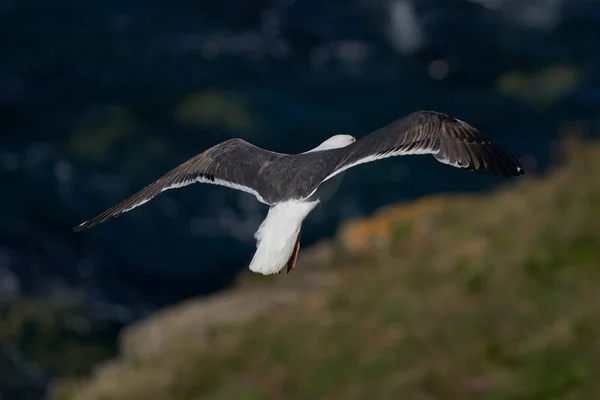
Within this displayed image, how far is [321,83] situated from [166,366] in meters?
9.69

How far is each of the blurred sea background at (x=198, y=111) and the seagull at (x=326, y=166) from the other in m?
9.08

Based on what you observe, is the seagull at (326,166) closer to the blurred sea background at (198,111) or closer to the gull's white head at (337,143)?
the gull's white head at (337,143)

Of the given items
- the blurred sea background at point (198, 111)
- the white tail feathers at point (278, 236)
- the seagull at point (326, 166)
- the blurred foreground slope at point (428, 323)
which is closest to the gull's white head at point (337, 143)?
the seagull at point (326, 166)

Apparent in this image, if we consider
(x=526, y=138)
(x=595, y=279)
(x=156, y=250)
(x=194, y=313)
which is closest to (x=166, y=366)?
(x=194, y=313)

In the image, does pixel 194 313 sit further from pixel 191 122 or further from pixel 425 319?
pixel 191 122

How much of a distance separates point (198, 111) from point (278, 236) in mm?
13907

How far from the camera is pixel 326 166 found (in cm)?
689

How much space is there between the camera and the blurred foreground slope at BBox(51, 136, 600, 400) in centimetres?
1012

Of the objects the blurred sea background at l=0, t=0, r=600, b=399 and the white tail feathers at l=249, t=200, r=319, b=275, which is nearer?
the white tail feathers at l=249, t=200, r=319, b=275

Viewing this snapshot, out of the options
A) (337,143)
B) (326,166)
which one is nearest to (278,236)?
(326,166)

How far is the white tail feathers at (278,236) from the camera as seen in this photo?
21.6 feet

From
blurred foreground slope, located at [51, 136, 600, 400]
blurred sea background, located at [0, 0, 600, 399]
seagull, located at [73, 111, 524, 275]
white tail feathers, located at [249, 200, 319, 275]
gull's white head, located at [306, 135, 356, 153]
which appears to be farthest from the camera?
blurred sea background, located at [0, 0, 600, 399]

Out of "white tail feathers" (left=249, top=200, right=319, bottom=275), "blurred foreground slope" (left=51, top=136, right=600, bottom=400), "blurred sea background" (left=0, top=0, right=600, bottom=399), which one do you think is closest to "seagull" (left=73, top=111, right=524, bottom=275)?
"white tail feathers" (left=249, top=200, right=319, bottom=275)

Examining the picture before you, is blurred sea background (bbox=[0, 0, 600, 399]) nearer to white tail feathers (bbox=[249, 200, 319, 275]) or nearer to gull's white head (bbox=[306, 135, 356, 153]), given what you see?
gull's white head (bbox=[306, 135, 356, 153])
